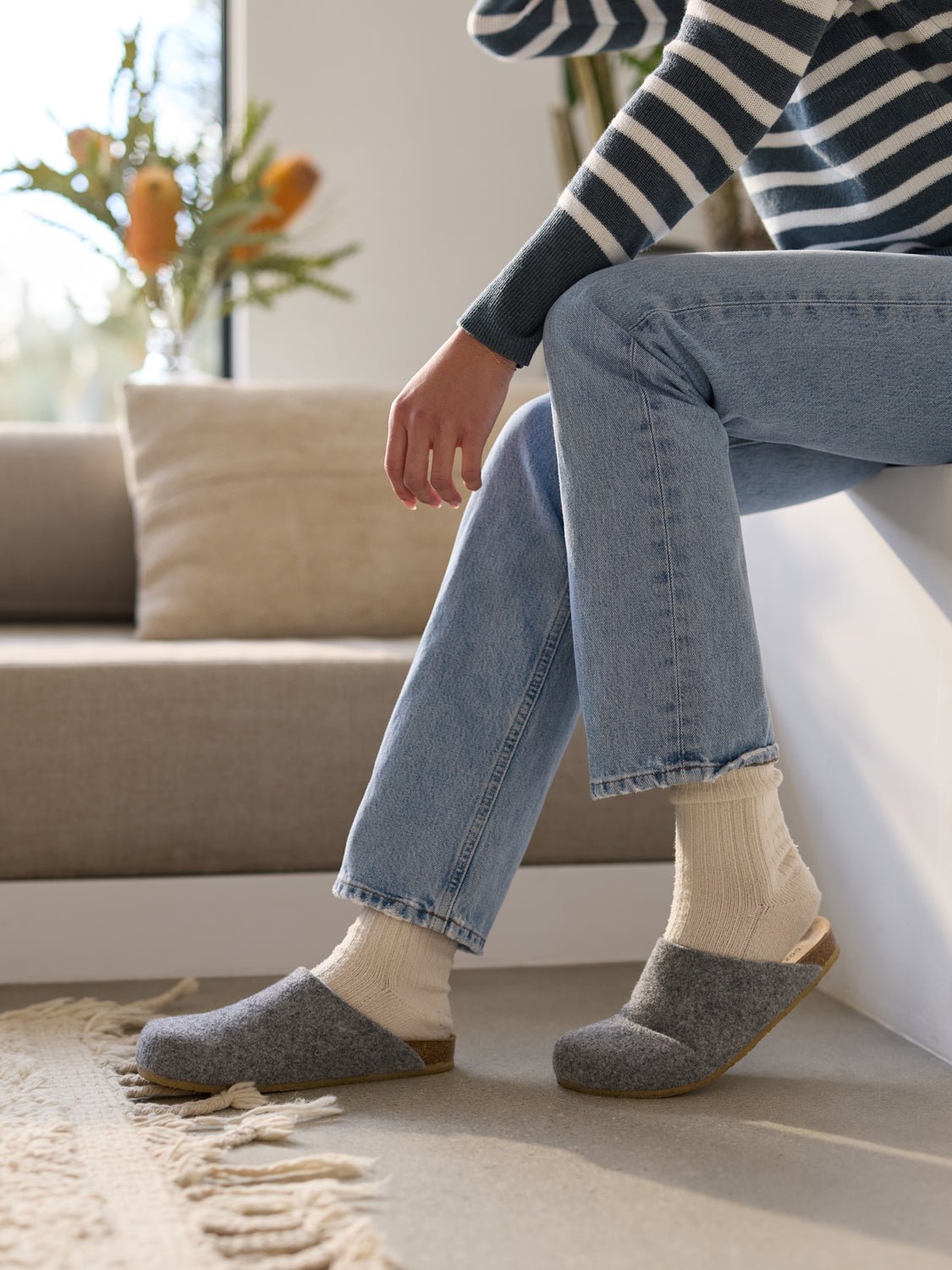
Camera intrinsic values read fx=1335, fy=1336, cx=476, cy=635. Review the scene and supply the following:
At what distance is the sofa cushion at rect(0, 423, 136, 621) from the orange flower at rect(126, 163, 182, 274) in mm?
413

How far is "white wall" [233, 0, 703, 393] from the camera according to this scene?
8.68 feet

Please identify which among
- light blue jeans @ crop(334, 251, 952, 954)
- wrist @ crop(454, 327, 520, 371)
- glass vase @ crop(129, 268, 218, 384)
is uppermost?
glass vase @ crop(129, 268, 218, 384)

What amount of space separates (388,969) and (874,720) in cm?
47

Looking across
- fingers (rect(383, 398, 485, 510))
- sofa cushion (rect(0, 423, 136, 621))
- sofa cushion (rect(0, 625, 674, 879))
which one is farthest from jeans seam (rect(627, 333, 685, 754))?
sofa cushion (rect(0, 423, 136, 621))

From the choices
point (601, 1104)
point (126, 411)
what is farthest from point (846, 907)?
point (126, 411)

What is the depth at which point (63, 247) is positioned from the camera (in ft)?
8.91

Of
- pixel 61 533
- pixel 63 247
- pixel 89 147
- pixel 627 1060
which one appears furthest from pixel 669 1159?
pixel 63 247

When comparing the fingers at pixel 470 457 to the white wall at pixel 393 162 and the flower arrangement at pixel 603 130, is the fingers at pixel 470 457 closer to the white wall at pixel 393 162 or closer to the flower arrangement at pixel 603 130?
the flower arrangement at pixel 603 130

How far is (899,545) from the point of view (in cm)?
107

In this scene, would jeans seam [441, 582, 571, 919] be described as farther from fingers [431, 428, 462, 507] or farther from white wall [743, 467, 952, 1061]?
white wall [743, 467, 952, 1061]

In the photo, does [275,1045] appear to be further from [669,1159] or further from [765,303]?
[765,303]

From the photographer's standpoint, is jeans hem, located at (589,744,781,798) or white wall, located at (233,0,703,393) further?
white wall, located at (233,0,703,393)

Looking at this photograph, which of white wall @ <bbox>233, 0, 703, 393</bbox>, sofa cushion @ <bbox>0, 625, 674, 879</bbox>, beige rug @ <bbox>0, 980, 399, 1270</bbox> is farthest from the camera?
white wall @ <bbox>233, 0, 703, 393</bbox>

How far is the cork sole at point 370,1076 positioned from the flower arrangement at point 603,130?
1565mm
